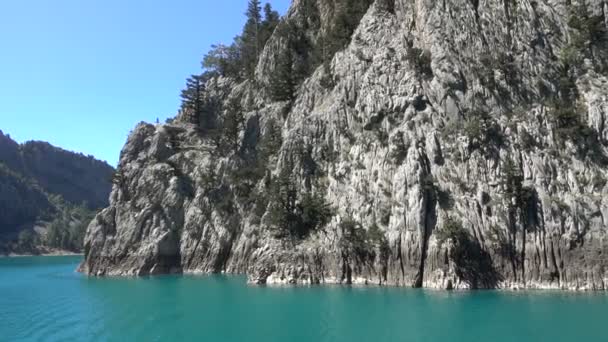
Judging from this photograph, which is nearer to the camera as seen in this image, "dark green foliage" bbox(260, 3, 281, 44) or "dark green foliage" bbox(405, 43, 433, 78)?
"dark green foliage" bbox(405, 43, 433, 78)

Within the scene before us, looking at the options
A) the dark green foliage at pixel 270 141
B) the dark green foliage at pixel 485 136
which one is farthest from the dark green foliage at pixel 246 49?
the dark green foliage at pixel 485 136

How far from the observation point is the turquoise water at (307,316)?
106 feet

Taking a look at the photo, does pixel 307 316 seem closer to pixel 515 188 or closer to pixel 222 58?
pixel 515 188

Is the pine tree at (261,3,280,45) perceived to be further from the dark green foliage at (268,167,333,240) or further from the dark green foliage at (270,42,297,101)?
the dark green foliage at (268,167,333,240)

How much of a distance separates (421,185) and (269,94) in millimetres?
44756

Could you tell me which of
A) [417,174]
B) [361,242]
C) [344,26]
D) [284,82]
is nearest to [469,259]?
[417,174]

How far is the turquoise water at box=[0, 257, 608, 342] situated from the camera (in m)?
32.2

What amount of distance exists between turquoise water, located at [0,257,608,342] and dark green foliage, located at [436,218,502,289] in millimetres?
2862

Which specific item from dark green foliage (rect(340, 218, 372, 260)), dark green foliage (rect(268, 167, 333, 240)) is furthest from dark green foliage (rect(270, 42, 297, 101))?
dark green foliage (rect(340, 218, 372, 260))

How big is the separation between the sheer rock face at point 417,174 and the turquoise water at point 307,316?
4.91m

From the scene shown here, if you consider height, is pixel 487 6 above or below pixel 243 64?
below

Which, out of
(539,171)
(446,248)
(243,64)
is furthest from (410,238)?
(243,64)

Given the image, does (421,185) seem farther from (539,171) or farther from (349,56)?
(349,56)

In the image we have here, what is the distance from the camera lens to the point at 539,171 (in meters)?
52.4
